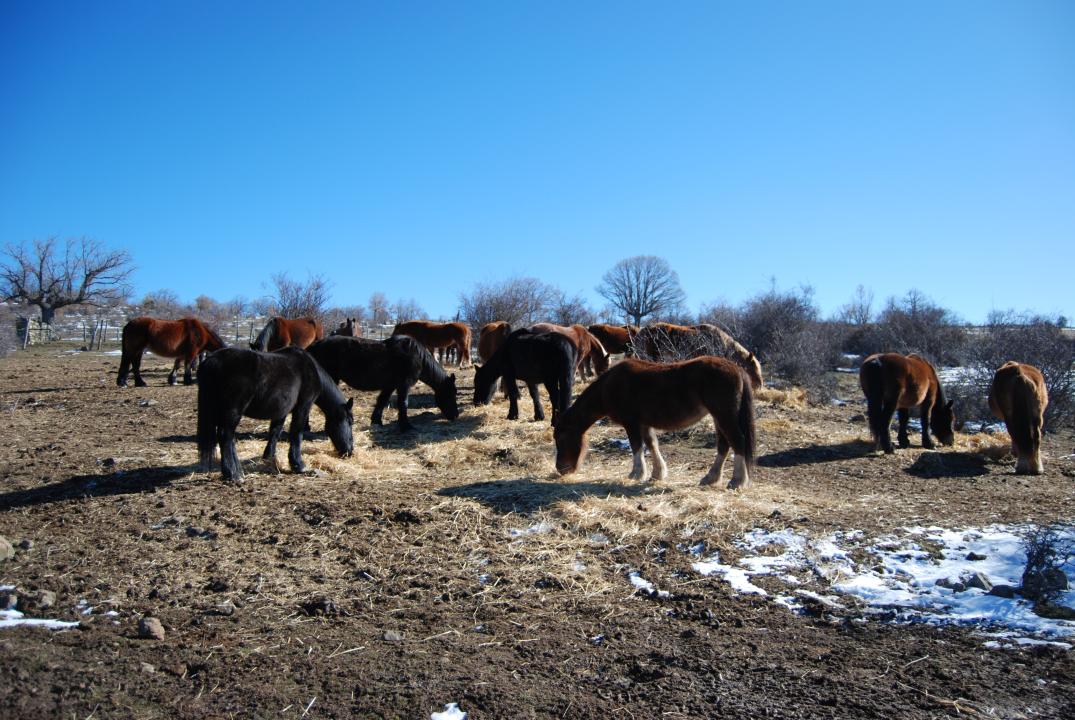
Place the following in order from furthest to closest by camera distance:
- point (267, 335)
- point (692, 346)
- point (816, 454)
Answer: point (267, 335), point (692, 346), point (816, 454)

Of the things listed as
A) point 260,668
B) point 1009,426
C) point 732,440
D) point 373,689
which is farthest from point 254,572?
point 1009,426

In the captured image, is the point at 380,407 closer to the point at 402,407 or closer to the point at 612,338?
the point at 402,407

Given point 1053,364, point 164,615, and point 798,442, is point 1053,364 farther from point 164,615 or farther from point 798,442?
point 164,615

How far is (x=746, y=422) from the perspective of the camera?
7.29 metres

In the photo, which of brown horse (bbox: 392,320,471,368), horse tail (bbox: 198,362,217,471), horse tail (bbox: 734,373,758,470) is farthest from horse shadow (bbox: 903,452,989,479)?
brown horse (bbox: 392,320,471,368)

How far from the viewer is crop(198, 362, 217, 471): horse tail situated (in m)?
7.25

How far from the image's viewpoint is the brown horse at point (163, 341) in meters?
15.2

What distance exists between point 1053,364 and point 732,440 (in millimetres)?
13409

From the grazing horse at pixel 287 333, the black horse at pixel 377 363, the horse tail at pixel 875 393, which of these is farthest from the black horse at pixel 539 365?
the grazing horse at pixel 287 333

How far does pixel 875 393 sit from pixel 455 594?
27.2ft

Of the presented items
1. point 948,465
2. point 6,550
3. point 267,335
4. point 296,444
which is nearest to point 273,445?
point 296,444

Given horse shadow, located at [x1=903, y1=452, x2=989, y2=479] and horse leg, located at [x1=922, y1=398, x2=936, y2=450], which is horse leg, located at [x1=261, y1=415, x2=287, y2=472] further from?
horse leg, located at [x1=922, y1=398, x2=936, y2=450]

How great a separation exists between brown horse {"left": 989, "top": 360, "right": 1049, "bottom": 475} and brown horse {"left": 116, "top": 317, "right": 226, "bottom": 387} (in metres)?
15.8

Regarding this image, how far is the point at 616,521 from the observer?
20.5ft
